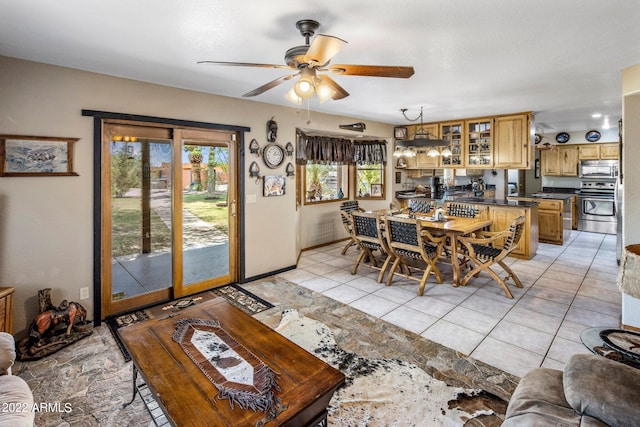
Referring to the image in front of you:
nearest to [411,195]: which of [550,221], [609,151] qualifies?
[550,221]

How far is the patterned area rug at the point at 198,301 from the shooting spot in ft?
10.5

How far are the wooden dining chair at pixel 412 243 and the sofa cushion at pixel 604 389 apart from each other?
2257 millimetres

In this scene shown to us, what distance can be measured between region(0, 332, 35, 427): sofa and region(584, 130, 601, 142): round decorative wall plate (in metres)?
10.1

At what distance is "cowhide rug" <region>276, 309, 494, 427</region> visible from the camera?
189 cm

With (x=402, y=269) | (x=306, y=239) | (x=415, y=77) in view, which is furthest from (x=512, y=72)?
(x=306, y=239)

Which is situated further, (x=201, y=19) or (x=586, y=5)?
(x=201, y=19)

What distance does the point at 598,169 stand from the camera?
734 centimetres

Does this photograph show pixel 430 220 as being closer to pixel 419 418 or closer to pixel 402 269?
pixel 402 269

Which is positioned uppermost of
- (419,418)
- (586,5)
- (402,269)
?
(586,5)

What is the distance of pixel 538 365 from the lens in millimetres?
2412

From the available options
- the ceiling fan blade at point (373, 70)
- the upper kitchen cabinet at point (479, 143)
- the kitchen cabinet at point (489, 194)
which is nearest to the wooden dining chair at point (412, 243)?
the ceiling fan blade at point (373, 70)

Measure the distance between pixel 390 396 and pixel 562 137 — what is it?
856 centimetres

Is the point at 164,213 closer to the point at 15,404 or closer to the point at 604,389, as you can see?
the point at 15,404

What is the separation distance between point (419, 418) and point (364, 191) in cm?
530
